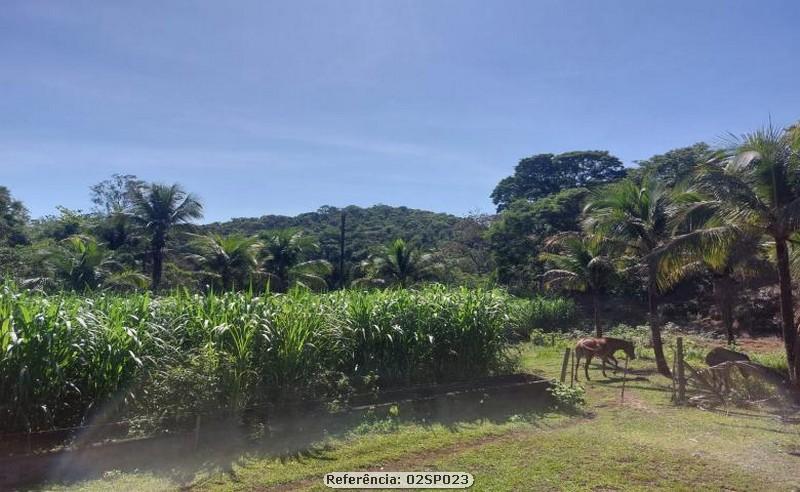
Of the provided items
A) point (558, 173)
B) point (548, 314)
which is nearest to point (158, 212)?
point (548, 314)

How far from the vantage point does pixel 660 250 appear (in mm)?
11641

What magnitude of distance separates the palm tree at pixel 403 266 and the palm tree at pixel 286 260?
295 centimetres

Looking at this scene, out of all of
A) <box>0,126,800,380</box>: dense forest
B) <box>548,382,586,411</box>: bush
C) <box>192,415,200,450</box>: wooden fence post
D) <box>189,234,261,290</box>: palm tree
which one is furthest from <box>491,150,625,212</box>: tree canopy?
<box>192,415,200,450</box>: wooden fence post

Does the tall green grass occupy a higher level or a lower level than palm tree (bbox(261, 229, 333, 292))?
lower

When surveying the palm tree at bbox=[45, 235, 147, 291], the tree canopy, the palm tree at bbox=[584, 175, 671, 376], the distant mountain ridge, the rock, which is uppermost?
the tree canopy

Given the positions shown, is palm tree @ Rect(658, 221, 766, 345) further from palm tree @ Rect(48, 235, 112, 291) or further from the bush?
palm tree @ Rect(48, 235, 112, 291)

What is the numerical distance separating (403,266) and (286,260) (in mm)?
5614

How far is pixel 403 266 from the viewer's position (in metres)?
26.5

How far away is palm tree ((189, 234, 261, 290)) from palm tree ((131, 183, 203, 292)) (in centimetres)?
413

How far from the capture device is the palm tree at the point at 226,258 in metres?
23.6

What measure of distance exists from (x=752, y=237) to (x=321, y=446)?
937 cm

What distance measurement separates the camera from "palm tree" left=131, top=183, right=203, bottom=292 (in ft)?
88.8

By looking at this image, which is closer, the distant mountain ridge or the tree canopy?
the distant mountain ridge

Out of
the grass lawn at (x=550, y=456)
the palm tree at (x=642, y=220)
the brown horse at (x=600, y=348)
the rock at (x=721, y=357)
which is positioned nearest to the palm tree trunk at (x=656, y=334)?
the palm tree at (x=642, y=220)
